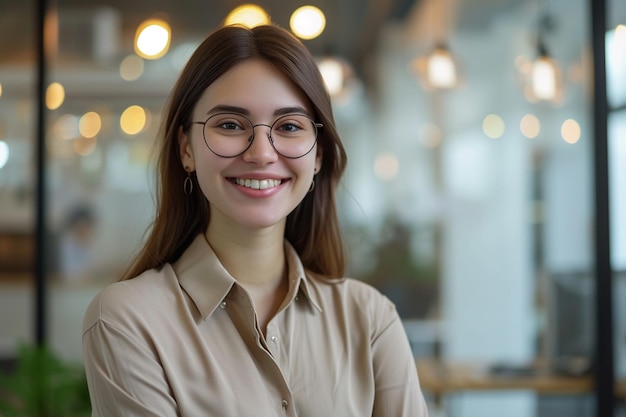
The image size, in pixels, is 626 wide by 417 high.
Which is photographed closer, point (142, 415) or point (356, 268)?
point (142, 415)

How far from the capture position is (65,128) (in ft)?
14.7

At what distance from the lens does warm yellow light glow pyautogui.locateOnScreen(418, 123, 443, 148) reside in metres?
4.51

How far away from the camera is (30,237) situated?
4.47 meters

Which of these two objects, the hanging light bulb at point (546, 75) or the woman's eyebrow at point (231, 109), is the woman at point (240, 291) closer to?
the woman's eyebrow at point (231, 109)

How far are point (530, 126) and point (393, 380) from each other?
316cm

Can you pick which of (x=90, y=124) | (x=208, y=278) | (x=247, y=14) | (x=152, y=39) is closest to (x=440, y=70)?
(x=247, y=14)

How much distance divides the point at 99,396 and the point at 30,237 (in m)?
3.20

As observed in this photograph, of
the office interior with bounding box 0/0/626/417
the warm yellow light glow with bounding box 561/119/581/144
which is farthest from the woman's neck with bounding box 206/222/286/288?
the warm yellow light glow with bounding box 561/119/581/144

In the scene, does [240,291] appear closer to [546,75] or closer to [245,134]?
[245,134]

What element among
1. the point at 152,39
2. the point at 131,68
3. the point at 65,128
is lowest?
the point at 65,128

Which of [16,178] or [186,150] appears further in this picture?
[16,178]

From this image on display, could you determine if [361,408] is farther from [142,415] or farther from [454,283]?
[454,283]

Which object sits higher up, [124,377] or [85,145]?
[85,145]

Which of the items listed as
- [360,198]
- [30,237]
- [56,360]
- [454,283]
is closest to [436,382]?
[454,283]
